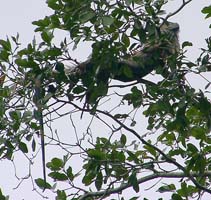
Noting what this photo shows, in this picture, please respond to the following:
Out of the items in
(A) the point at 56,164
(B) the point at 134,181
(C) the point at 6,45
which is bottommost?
(B) the point at 134,181

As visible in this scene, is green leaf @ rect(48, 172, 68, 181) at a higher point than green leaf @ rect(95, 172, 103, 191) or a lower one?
higher

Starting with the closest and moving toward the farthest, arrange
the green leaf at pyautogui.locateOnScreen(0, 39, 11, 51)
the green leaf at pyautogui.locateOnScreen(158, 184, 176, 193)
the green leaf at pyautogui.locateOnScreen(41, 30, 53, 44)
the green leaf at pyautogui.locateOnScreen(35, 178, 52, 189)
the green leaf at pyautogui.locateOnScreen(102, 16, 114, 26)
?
the green leaf at pyautogui.locateOnScreen(102, 16, 114, 26) → the green leaf at pyautogui.locateOnScreen(41, 30, 53, 44) → the green leaf at pyautogui.locateOnScreen(0, 39, 11, 51) → the green leaf at pyautogui.locateOnScreen(35, 178, 52, 189) → the green leaf at pyautogui.locateOnScreen(158, 184, 176, 193)

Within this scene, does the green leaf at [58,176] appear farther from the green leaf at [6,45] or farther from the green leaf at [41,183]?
the green leaf at [6,45]

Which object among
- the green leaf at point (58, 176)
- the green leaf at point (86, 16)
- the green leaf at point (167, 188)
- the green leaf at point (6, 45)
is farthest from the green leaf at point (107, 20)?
the green leaf at point (167, 188)

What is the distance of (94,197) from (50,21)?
54.7 inches

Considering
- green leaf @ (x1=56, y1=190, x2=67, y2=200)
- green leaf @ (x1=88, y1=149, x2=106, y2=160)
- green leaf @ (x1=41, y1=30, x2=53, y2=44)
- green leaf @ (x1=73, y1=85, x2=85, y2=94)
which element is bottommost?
green leaf @ (x1=56, y1=190, x2=67, y2=200)

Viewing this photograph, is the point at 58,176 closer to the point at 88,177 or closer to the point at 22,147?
the point at 88,177

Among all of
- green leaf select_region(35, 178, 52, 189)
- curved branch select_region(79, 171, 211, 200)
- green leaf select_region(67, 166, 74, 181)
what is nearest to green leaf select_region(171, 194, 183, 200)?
curved branch select_region(79, 171, 211, 200)

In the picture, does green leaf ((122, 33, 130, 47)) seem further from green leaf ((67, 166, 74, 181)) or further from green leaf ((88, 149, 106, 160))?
green leaf ((67, 166, 74, 181))

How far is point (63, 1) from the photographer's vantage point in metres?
4.64

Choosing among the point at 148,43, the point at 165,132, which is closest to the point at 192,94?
the point at 148,43

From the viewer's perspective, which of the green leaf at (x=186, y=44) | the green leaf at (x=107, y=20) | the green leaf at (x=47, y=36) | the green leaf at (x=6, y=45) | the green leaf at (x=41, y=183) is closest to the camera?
the green leaf at (x=107, y=20)

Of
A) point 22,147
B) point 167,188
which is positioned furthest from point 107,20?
point 167,188

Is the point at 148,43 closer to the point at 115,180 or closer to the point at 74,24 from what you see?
the point at 74,24
